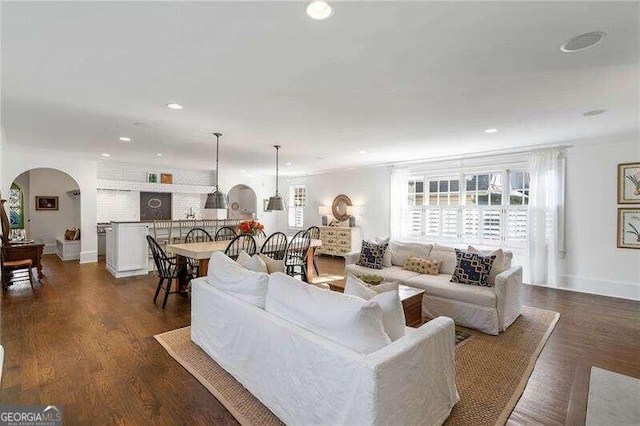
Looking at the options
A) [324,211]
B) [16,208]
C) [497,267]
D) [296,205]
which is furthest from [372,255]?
[16,208]

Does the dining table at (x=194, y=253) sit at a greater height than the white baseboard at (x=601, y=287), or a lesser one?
greater

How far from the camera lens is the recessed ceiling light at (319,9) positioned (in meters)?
1.70

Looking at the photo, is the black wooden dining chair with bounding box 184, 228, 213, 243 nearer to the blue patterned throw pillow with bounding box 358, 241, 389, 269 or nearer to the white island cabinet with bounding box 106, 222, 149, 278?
the white island cabinet with bounding box 106, 222, 149, 278

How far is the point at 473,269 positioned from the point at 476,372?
56.8 inches

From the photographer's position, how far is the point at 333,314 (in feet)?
5.74

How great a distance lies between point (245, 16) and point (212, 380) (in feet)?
8.29

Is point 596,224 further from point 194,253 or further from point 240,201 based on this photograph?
point 240,201

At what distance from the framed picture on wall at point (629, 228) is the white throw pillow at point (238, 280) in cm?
543

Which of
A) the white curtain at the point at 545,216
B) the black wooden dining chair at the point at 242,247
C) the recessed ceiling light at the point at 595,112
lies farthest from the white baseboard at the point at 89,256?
the recessed ceiling light at the point at 595,112

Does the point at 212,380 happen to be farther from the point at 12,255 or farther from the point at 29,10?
the point at 12,255

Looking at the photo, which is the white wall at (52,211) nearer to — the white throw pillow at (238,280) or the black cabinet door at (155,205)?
the black cabinet door at (155,205)

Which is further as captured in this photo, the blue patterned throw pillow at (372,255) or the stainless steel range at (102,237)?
the stainless steel range at (102,237)

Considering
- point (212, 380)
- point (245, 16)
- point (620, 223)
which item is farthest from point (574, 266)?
point (245, 16)

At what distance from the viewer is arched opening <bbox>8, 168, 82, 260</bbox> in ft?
26.8
